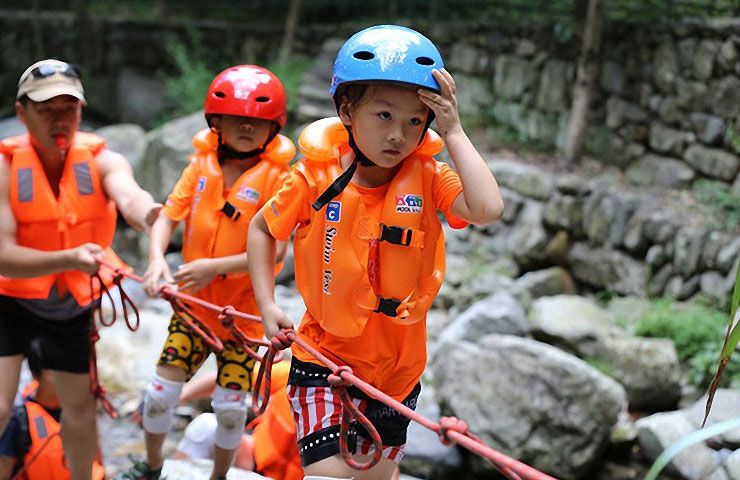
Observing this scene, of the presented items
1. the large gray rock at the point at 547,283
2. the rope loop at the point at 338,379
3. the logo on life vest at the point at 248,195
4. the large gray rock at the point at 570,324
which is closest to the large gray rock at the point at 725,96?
the large gray rock at the point at 547,283

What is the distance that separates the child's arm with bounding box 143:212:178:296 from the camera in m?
3.33

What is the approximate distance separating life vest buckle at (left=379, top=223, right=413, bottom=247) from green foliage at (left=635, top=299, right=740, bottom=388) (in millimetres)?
4460

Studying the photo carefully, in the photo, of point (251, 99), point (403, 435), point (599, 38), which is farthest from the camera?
point (599, 38)

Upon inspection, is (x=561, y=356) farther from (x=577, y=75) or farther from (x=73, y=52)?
(x=73, y=52)

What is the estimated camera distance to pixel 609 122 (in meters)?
9.23

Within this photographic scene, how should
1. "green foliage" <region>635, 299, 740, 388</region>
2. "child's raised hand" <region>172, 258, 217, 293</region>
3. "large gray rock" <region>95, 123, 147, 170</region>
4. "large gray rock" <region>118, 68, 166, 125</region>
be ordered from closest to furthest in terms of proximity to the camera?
"child's raised hand" <region>172, 258, 217, 293</region> < "green foliage" <region>635, 299, 740, 388</region> < "large gray rock" <region>95, 123, 147, 170</region> < "large gray rock" <region>118, 68, 166, 125</region>

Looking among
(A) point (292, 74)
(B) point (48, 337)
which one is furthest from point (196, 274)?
(A) point (292, 74)

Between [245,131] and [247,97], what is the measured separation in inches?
6.1

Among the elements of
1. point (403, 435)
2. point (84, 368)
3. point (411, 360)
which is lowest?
point (84, 368)

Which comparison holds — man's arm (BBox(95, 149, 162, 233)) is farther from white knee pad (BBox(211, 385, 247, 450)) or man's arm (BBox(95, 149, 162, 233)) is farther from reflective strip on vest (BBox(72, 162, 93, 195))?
white knee pad (BBox(211, 385, 247, 450))

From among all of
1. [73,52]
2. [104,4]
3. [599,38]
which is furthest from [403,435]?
[104,4]

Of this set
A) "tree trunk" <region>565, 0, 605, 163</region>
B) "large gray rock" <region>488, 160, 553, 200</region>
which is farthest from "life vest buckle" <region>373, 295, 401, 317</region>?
"tree trunk" <region>565, 0, 605, 163</region>

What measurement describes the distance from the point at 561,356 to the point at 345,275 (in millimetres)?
3626

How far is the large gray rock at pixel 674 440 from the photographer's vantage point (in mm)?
5414
